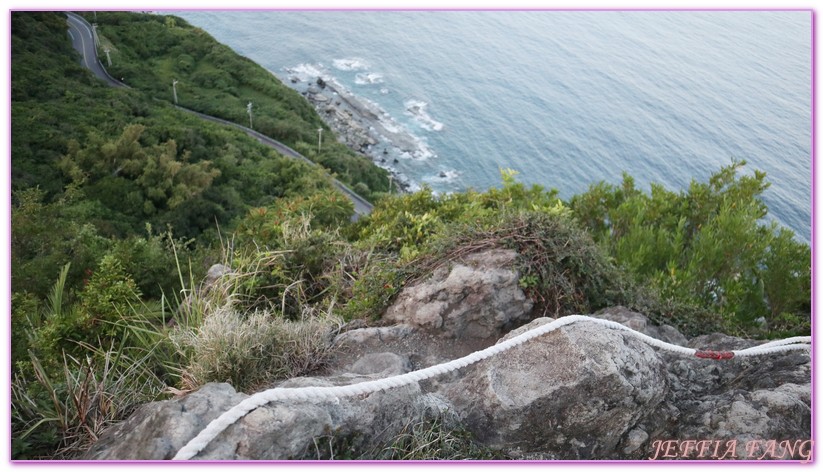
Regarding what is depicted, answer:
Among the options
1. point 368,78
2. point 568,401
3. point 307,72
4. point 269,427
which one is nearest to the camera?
point 269,427

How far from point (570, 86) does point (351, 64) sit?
3221cm

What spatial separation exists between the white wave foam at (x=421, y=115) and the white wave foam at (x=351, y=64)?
8169 millimetres

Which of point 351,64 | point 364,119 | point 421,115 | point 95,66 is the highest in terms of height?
point 95,66

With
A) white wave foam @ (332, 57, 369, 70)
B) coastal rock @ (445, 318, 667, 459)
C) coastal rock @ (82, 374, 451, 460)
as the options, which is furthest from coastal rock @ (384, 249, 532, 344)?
white wave foam @ (332, 57, 369, 70)

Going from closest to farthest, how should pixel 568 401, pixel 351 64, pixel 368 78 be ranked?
1. pixel 568 401
2. pixel 368 78
3. pixel 351 64

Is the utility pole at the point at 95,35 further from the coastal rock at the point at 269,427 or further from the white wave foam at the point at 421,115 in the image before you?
the coastal rock at the point at 269,427

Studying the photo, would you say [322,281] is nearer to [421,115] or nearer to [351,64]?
[421,115]

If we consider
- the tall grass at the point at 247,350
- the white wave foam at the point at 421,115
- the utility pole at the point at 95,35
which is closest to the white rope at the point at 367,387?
the tall grass at the point at 247,350

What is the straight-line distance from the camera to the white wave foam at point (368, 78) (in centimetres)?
5305

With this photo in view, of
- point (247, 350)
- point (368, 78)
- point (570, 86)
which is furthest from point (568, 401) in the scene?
point (368, 78)

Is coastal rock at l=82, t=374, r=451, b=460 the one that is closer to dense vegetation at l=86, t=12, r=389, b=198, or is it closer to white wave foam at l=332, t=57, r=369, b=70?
dense vegetation at l=86, t=12, r=389, b=198

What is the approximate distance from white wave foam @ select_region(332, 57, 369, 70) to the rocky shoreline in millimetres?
2694

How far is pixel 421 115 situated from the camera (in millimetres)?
48562

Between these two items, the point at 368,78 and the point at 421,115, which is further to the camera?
the point at 368,78
